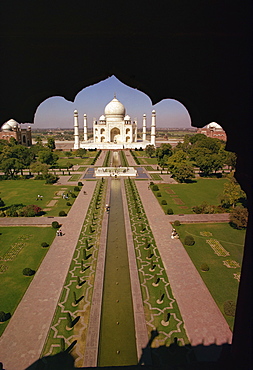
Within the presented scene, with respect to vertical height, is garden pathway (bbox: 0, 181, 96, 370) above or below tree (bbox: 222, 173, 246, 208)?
below

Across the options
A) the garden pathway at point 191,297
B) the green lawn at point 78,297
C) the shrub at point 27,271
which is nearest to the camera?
the green lawn at point 78,297

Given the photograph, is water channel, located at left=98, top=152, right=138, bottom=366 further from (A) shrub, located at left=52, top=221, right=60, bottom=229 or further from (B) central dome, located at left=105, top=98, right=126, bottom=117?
(B) central dome, located at left=105, top=98, right=126, bottom=117

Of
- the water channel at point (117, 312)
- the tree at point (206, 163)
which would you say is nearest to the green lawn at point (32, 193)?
the water channel at point (117, 312)

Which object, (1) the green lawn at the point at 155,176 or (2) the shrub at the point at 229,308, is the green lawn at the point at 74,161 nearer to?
(1) the green lawn at the point at 155,176

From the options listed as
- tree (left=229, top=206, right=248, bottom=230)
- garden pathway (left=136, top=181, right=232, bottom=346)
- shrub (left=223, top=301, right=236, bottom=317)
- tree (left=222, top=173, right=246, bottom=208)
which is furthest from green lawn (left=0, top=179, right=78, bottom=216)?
shrub (left=223, top=301, right=236, bottom=317)

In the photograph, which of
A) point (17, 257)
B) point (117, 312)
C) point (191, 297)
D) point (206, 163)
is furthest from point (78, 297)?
point (206, 163)

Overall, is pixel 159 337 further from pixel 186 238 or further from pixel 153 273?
pixel 186 238

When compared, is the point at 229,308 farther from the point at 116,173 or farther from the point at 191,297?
the point at 116,173
